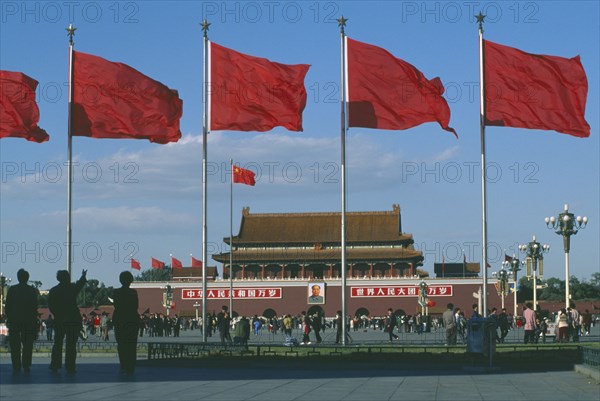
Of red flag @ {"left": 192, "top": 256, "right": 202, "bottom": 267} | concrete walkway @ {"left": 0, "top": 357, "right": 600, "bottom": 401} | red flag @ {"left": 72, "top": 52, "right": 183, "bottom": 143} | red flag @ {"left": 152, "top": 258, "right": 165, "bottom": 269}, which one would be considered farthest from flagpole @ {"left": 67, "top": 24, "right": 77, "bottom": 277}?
red flag @ {"left": 192, "top": 256, "right": 202, "bottom": 267}

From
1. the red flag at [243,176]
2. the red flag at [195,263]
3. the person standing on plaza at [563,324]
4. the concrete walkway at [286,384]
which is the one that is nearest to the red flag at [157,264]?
the red flag at [195,263]

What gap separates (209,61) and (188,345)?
299 inches

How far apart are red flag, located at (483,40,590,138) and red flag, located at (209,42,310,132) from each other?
14.5 feet

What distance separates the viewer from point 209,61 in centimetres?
2475

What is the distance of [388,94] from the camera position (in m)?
23.2

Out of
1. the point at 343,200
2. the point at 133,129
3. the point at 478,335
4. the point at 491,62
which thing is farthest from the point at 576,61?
the point at 133,129

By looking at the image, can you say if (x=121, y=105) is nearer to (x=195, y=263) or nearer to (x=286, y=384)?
(x=286, y=384)

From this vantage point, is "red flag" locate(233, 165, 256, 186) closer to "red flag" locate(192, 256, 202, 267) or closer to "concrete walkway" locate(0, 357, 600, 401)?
"concrete walkway" locate(0, 357, 600, 401)

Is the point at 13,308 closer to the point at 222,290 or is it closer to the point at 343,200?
the point at 343,200

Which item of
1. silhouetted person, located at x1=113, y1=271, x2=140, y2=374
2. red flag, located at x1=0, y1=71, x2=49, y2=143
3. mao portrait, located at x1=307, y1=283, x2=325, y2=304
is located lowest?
mao portrait, located at x1=307, y1=283, x2=325, y2=304

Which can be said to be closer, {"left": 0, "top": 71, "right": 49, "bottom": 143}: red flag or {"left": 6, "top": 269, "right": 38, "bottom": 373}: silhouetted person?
{"left": 6, "top": 269, "right": 38, "bottom": 373}: silhouetted person

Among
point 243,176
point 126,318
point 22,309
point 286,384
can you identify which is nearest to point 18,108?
point 22,309

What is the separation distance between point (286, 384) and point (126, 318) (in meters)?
2.28

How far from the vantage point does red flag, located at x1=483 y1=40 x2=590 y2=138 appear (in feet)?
74.0
